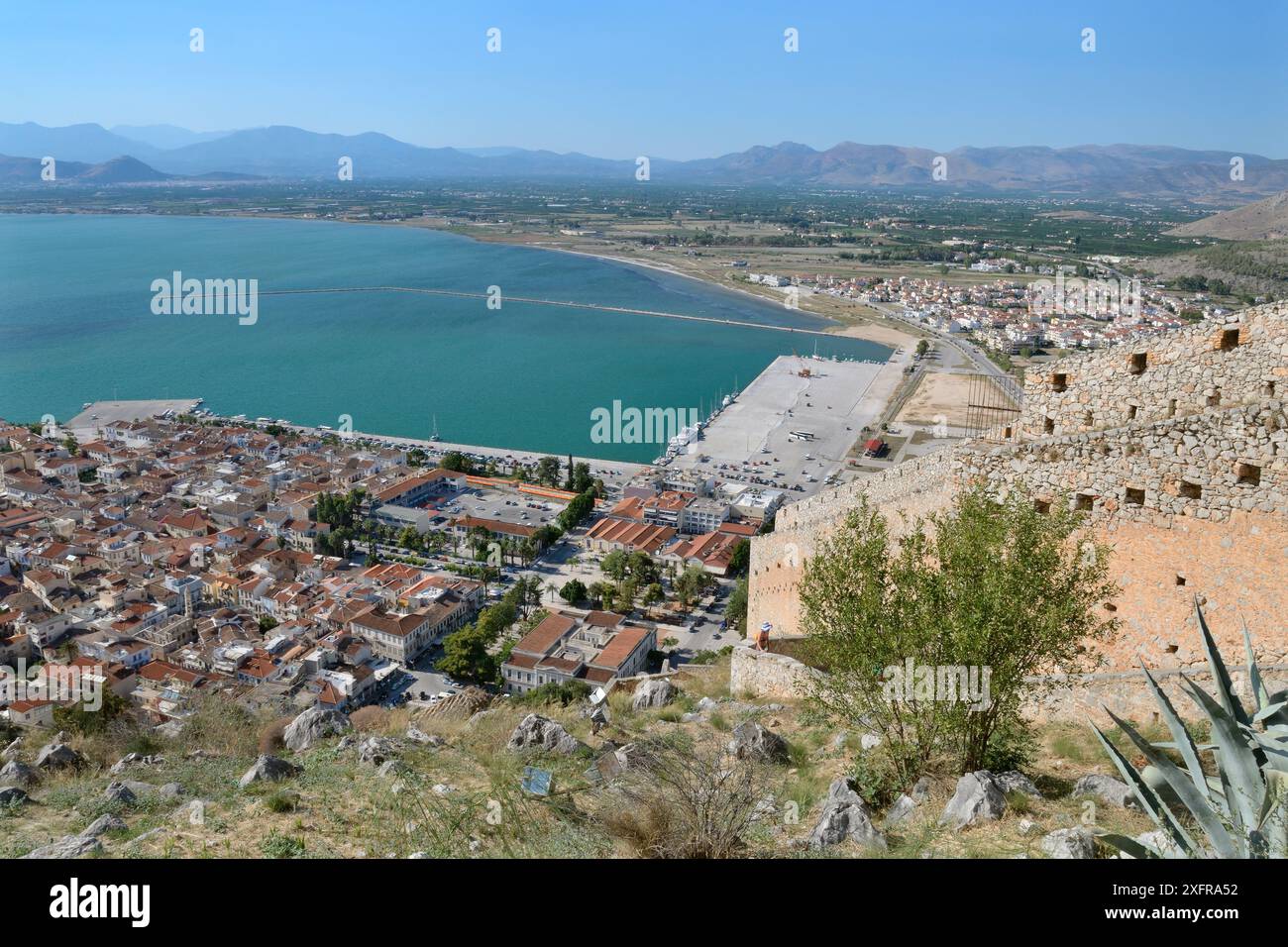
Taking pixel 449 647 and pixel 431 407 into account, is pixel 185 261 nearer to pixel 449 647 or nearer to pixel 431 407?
pixel 431 407

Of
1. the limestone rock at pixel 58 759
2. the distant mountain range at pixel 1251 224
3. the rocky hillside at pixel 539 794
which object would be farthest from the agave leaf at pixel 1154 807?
the distant mountain range at pixel 1251 224

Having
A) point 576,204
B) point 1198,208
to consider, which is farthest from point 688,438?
point 1198,208

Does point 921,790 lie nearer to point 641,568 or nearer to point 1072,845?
point 1072,845

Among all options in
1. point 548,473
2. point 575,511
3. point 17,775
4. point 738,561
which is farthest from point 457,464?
point 17,775

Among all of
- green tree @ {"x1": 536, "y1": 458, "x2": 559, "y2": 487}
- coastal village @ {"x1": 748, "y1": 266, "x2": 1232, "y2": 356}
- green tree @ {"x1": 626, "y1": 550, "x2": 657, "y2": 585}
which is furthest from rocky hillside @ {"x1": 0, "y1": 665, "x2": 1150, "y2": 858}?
coastal village @ {"x1": 748, "y1": 266, "x2": 1232, "y2": 356}

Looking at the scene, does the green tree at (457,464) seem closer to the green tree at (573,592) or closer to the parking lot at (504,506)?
the parking lot at (504,506)

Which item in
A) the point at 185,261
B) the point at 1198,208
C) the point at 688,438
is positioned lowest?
the point at 688,438

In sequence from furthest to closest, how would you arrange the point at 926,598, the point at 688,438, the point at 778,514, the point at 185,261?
the point at 185,261 → the point at 688,438 → the point at 778,514 → the point at 926,598
